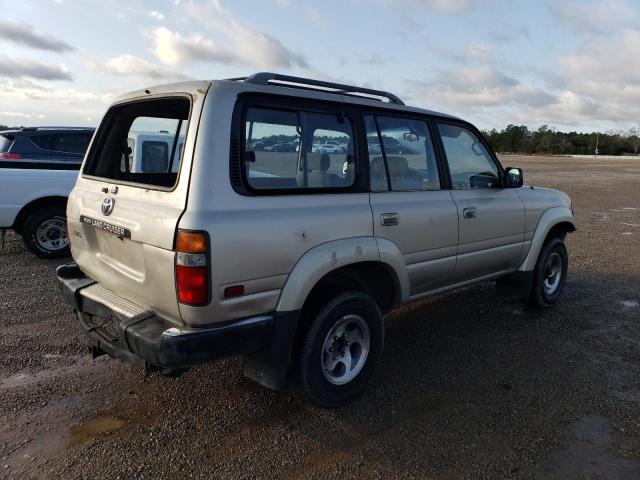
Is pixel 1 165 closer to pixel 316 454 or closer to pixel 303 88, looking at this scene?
pixel 303 88

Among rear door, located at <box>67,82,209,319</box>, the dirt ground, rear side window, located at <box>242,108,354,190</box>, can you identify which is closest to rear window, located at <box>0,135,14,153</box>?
the dirt ground

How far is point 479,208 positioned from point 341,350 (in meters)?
1.78

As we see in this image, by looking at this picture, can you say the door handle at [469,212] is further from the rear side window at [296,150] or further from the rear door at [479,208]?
the rear side window at [296,150]

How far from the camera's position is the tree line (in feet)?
301

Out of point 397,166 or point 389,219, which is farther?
point 397,166

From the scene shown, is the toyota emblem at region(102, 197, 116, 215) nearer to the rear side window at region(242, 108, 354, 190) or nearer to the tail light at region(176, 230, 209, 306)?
the tail light at region(176, 230, 209, 306)

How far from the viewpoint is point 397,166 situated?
12.4ft

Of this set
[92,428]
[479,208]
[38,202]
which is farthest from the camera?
[38,202]

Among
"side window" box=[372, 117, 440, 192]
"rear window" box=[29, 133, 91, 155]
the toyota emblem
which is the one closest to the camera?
the toyota emblem

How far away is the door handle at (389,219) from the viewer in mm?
3512

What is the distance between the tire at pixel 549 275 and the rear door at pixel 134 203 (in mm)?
3753

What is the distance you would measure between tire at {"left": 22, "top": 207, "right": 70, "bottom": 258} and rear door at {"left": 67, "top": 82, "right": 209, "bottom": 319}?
11.9 feet

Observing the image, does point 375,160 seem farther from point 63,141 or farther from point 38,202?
point 63,141

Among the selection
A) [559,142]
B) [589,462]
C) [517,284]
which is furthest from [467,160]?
[559,142]
